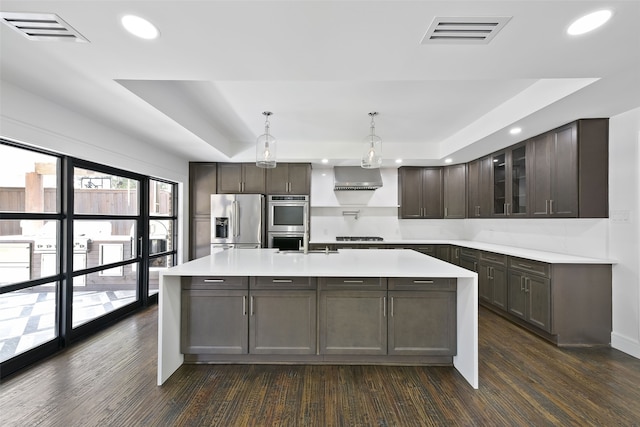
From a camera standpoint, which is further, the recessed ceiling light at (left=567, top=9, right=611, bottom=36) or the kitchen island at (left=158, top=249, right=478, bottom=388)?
the kitchen island at (left=158, top=249, right=478, bottom=388)

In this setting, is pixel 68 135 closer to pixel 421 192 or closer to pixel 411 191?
pixel 411 191

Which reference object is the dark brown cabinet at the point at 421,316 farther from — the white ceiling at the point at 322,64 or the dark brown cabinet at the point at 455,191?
the dark brown cabinet at the point at 455,191

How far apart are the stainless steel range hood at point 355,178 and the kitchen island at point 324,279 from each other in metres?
2.71

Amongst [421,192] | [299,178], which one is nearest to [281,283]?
[299,178]

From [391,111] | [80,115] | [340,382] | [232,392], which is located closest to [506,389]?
[340,382]

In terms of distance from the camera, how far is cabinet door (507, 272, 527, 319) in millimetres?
3424

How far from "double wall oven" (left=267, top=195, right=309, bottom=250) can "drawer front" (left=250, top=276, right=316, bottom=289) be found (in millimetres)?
2575

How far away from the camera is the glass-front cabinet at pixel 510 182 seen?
12.6 ft

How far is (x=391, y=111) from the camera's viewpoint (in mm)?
3551

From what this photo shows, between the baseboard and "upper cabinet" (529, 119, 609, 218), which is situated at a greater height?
"upper cabinet" (529, 119, 609, 218)

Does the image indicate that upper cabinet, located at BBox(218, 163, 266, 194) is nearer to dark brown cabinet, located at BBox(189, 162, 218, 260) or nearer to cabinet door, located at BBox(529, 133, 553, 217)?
dark brown cabinet, located at BBox(189, 162, 218, 260)

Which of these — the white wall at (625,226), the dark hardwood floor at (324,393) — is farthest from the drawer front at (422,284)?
the white wall at (625,226)

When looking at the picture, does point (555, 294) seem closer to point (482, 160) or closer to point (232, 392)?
point (482, 160)

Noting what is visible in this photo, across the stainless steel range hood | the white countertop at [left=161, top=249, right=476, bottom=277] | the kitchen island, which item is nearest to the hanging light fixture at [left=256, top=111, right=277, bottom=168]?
the white countertop at [left=161, top=249, right=476, bottom=277]
